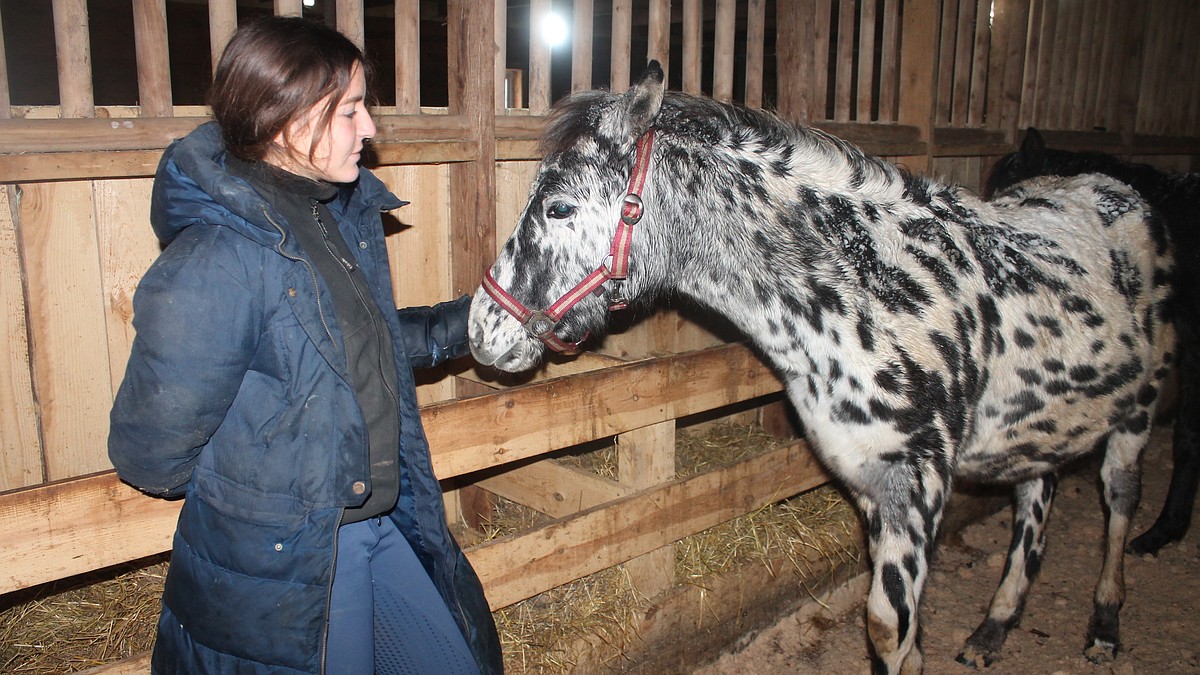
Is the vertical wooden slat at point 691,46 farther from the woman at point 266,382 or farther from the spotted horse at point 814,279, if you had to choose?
the woman at point 266,382

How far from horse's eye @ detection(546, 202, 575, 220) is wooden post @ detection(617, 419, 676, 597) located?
3.27 feet

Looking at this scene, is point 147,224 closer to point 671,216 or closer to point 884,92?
point 671,216

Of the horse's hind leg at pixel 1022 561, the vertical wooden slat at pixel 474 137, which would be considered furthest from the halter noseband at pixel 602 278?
the horse's hind leg at pixel 1022 561

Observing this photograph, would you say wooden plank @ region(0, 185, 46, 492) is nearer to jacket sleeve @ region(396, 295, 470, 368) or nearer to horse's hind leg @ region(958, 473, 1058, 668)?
jacket sleeve @ region(396, 295, 470, 368)

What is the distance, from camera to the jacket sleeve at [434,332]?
2.52 meters

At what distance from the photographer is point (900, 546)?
2654mm

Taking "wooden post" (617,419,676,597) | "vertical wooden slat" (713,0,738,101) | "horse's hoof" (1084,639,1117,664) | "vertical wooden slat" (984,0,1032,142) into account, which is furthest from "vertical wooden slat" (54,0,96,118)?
"vertical wooden slat" (984,0,1032,142)

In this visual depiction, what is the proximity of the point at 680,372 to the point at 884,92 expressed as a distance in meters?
2.85

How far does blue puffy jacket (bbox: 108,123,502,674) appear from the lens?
1.55 metres

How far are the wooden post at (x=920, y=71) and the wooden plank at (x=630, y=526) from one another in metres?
2.45

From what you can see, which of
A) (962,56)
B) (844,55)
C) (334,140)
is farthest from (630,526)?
(962,56)

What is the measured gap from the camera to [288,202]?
5.73ft

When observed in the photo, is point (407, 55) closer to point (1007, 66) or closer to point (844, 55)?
point (844, 55)

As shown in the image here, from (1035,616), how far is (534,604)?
2.40m
